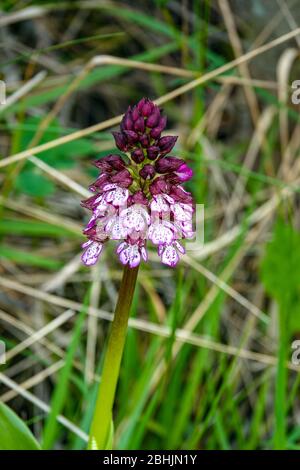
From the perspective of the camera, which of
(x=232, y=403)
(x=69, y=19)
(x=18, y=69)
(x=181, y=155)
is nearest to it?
(x=232, y=403)

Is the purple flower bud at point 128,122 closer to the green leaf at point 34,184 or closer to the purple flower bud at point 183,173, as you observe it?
the purple flower bud at point 183,173

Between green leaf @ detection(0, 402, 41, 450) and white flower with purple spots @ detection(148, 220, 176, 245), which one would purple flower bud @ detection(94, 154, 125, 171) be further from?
green leaf @ detection(0, 402, 41, 450)

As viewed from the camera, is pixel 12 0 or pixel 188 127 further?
pixel 188 127

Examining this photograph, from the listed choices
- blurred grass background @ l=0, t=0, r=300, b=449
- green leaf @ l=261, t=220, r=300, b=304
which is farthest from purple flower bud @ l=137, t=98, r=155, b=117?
green leaf @ l=261, t=220, r=300, b=304

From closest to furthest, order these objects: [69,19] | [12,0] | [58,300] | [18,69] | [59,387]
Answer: [59,387]
[58,300]
[12,0]
[18,69]
[69,19]

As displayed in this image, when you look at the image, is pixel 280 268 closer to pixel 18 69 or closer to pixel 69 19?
pixel 18 69

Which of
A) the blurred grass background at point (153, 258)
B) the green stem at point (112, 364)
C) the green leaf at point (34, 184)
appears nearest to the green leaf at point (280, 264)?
the blurred grass background at point (153, 258)

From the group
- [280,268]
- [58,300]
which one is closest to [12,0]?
[58,300]
